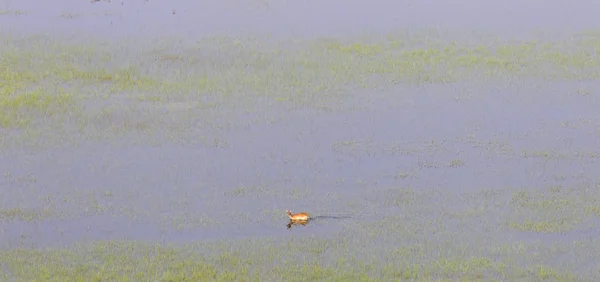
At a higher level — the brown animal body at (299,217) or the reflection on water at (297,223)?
the brown animal body at (299,217)

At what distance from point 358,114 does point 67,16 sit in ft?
22.4

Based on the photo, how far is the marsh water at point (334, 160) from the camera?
8.66 m

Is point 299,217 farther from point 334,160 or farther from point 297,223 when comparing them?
point 334,160

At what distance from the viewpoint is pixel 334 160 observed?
1052 cm

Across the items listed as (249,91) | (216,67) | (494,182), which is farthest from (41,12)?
(494,182)

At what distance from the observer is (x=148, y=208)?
9.25 meters

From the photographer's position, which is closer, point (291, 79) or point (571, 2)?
point (291, 79)

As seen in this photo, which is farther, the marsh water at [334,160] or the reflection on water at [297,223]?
the reflection on water at [297,223]

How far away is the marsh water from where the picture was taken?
8656mm

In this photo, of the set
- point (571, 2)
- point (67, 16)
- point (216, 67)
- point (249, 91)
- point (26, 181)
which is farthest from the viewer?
point (571, 2)

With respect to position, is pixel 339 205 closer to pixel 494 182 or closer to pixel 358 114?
A: pixel 494 182

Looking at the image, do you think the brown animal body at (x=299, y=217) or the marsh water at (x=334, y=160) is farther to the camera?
the brown animal body at (x=299, y=217)

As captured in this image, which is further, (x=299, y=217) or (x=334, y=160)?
(x=334, y=160)

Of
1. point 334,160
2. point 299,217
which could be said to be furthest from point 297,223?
point 334,160
